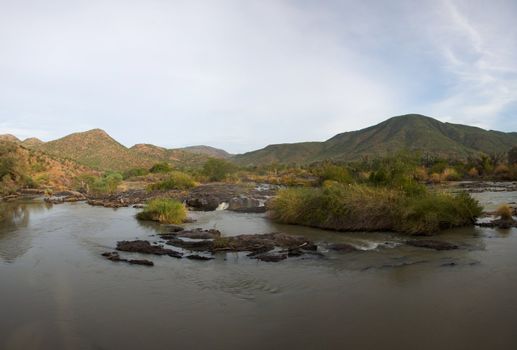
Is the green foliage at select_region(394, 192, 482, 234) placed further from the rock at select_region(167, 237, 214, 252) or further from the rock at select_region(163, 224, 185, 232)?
the rock at select_region(163, 224, 185, 232)

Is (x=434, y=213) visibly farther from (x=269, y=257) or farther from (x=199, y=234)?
(x=199, y=234)

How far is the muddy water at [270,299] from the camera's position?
8.23 meters

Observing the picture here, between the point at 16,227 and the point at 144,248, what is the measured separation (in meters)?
10.6

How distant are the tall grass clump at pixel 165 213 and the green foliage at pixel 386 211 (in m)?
6.75

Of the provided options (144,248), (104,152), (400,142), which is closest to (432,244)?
(144,248)

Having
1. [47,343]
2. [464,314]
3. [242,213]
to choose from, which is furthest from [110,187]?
[464,314]

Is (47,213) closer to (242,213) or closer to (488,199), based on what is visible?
(242,213)

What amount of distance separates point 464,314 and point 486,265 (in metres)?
4.20

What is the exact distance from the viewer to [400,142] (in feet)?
358

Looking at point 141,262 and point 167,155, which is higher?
point 167,155

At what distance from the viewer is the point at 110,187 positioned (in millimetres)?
42625

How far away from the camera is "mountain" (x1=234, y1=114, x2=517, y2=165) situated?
104 m

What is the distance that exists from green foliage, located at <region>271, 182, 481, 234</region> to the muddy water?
58.1 inches

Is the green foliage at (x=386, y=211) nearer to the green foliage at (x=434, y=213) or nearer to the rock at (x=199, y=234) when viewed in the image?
the green foliage at (x=434, y=213)
